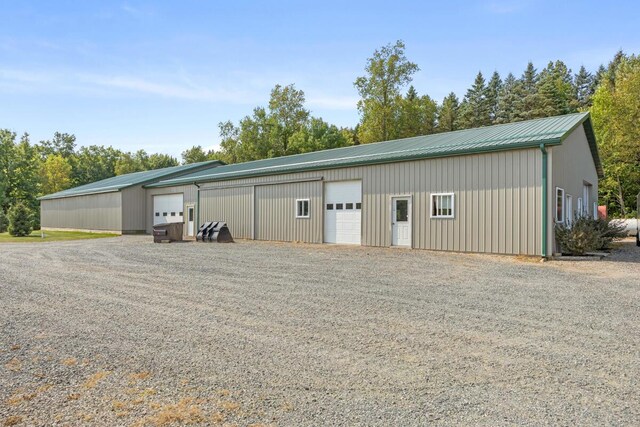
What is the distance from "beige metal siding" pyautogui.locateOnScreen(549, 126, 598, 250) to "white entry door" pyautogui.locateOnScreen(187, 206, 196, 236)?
1815cm

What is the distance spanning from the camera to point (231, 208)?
74.2 feet

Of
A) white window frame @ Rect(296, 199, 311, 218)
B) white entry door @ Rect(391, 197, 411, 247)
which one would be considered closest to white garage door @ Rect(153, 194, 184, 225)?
white window frame @ Rect(296, 199, 311, 218)

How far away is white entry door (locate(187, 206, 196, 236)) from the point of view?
25000 mm

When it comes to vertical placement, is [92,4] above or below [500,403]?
above

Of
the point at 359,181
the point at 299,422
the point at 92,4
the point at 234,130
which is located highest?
the point at 234,130

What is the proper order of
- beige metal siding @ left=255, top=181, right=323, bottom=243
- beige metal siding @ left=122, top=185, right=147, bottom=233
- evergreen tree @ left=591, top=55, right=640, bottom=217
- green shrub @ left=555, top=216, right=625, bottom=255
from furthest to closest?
evergreen tree @ left=591, top=55, right=640, bottom=217 < beige metal siding @ left=122, top=185, right=147, bottom=233 < beige metal siding @ left=255, top=181, right=323, bottom=243 < green shrub @ left=555, top=216, right=625, bottom=255

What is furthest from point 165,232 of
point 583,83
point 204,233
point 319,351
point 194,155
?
point 583,83

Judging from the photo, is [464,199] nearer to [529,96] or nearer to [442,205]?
[442,205]

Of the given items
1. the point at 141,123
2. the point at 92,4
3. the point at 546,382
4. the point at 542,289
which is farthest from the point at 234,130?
the point at 546,382

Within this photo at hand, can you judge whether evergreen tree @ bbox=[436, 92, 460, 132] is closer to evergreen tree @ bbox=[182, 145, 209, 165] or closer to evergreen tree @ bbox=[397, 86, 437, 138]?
evergreen tree @ bbox=[397, 86, 437, 138]

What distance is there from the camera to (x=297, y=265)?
445 inches

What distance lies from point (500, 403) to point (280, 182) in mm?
17550

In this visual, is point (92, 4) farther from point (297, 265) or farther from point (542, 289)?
point (542, 289)

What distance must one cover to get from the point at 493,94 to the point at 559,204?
5880 centimetres
